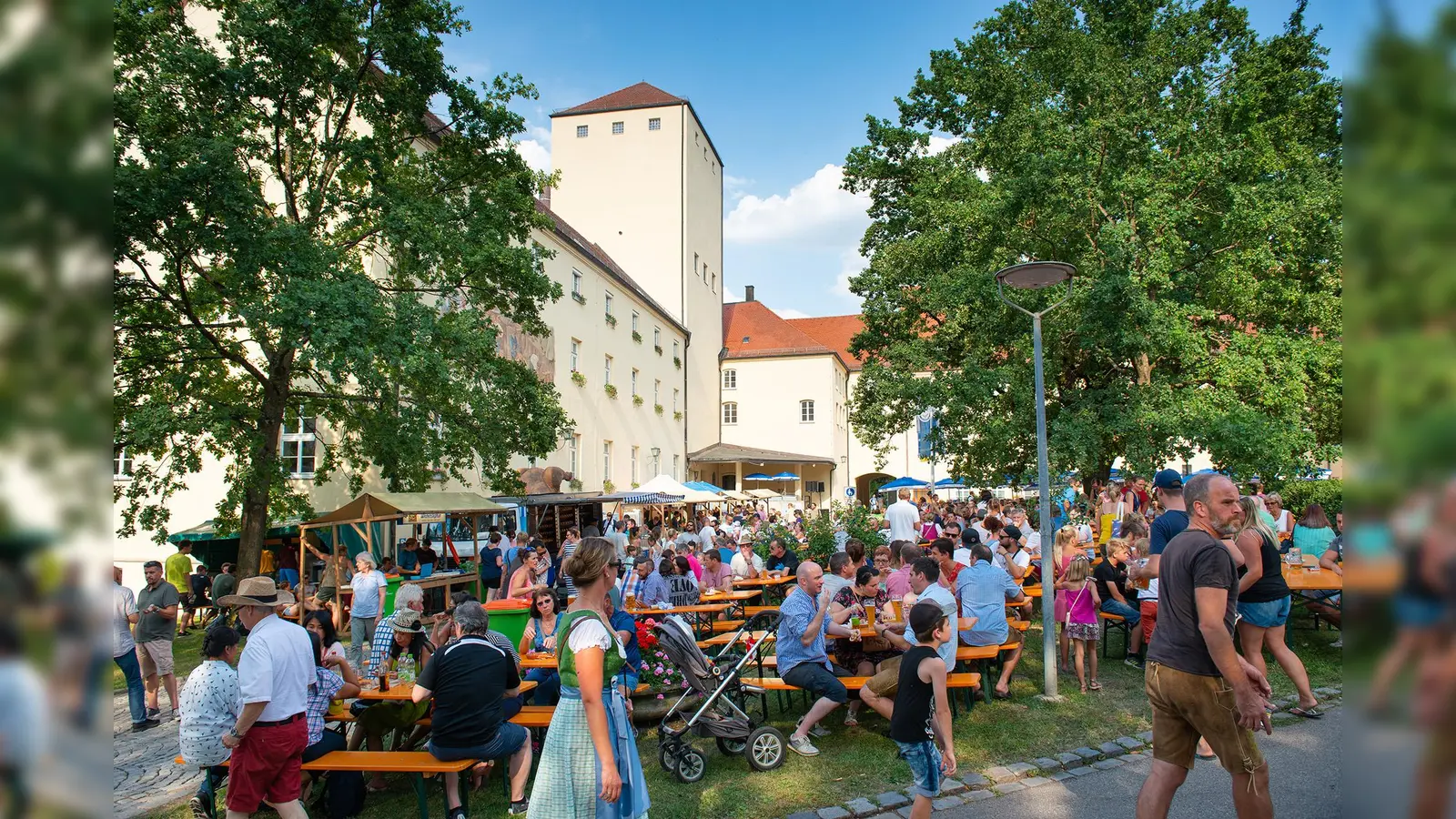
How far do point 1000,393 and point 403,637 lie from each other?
50.7 ft

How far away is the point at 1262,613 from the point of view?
6.93 meters

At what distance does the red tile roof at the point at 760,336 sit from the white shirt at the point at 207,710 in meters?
47.1

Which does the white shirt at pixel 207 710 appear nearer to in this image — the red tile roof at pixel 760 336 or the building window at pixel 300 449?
the building window at pixel 300 449

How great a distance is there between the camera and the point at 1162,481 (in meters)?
6.91

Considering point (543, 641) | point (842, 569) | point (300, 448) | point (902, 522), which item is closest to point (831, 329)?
point (300, 448)

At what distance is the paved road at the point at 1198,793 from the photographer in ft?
17.9

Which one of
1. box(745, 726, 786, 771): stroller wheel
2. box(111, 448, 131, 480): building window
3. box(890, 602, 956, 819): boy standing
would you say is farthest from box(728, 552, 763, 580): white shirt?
box(111, 448, 131, 480): building window

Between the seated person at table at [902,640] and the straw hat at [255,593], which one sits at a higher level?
the straw hat at [255,593]

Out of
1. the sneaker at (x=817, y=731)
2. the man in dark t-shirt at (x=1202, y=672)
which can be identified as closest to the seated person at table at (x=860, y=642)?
the sneaker at (x=817, y=731)

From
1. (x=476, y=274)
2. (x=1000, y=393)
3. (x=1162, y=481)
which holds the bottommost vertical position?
(x=1162, y=481)

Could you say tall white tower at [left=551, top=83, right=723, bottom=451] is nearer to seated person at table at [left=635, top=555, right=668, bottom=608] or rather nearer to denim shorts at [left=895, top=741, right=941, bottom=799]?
seated person at table at [left=635, top=555, right=668, bottom=608]

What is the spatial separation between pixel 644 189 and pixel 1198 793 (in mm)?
41926
